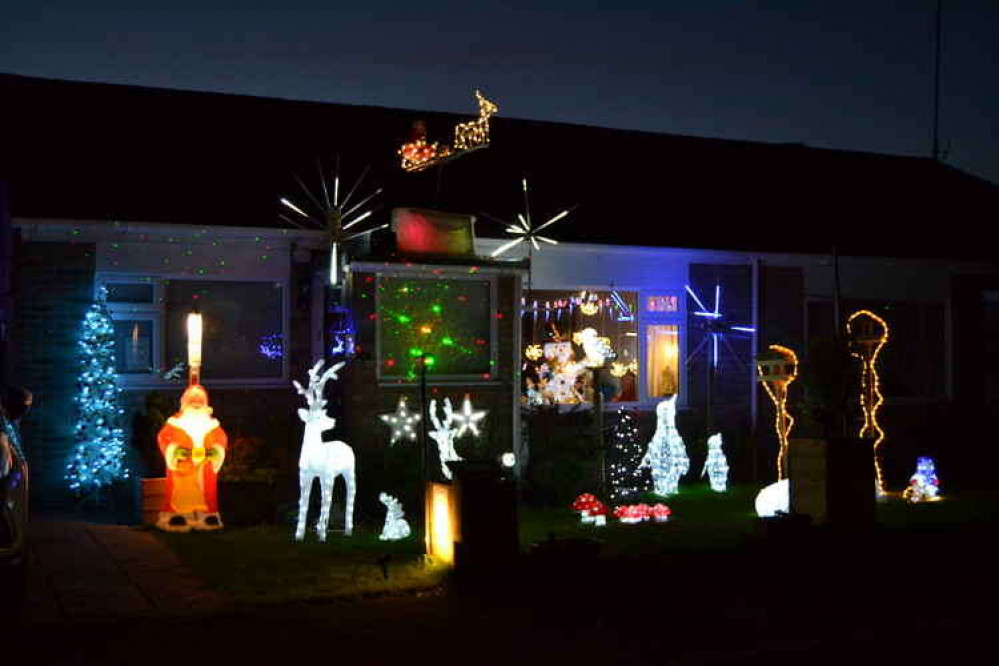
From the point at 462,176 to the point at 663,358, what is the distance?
415 centimetres

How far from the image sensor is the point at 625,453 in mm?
17031

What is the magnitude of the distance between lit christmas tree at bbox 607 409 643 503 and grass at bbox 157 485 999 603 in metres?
0.94

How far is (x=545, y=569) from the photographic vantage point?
966 centimetres

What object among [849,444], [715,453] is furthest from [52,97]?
[849,444]

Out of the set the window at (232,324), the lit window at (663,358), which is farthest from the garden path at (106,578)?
the lit window at (663,358)

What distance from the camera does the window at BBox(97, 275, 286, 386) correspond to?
14625 millimetres

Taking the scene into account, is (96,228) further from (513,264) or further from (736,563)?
(736,563)

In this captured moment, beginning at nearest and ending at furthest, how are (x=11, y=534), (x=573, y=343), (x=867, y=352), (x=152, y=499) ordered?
(x=11, y=534), (x=152, y=499), (x=867, y=352), (x=573, y=343)

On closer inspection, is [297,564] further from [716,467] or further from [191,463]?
[716,467]

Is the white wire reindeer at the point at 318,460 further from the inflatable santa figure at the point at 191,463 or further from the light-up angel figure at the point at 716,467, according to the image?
the light-up angel figure at the point at 716,467

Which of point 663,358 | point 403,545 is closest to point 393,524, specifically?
point 403,545

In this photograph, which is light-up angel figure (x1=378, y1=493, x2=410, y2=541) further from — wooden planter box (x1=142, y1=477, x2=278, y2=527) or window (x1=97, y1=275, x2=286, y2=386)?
window (x1=97, y1=275, x2=286, y2=386)

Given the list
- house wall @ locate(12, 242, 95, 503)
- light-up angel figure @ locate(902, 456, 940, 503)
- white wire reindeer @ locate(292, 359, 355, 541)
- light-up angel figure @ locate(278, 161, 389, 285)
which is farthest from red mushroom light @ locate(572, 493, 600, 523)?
house wall @ locate(12, 242, 95, 503)

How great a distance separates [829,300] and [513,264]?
6.78 meters
